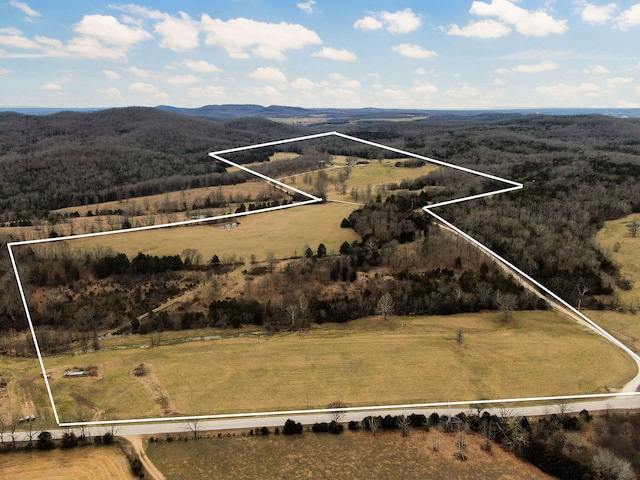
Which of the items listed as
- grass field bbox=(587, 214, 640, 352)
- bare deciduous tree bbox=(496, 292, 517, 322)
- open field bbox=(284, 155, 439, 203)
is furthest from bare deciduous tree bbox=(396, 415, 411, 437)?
open field bbox=(284, 155, 439, 203)

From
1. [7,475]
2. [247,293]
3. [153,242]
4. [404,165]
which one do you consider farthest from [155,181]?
[7,475]

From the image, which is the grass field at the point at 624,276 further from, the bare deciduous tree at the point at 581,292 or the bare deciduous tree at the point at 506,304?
the bare deciduous tree at the point at 506,304

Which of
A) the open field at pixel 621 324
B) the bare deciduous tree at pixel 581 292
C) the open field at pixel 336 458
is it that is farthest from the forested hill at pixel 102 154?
the open field at pixel 621 324

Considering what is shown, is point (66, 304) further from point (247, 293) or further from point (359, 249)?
point (359, 249)

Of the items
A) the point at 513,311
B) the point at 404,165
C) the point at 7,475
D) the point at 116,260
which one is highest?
the point at 404,165

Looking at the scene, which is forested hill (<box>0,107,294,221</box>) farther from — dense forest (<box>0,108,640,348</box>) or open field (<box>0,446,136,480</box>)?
open field (<box>0,446,136,480</box>)
